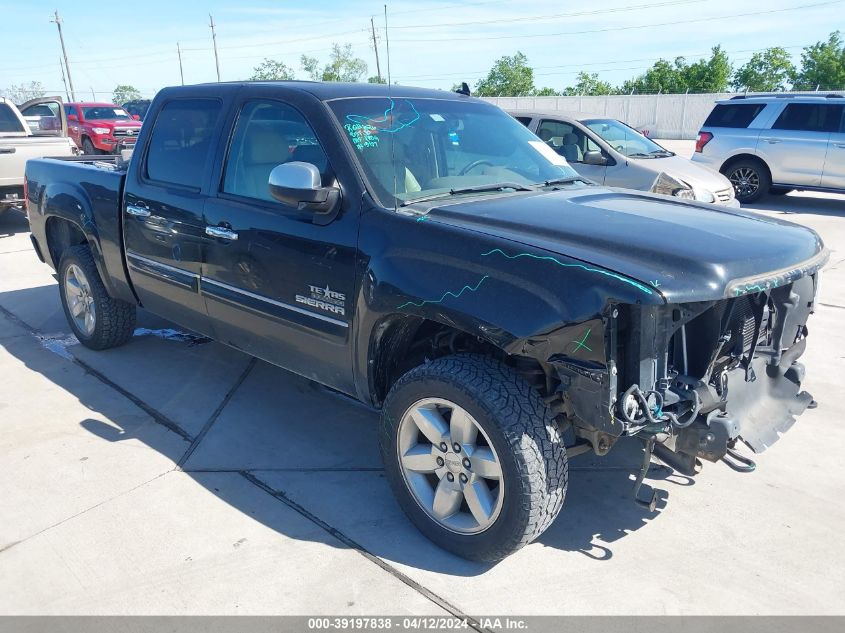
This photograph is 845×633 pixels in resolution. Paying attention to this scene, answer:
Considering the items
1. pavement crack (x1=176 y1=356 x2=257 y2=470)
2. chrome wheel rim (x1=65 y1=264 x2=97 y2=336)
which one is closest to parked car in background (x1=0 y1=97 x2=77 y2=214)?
chrome wheel rim (x1=65 y1=264 x2=97 y2=336)

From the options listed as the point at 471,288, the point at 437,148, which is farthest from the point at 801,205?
the point at 471,288

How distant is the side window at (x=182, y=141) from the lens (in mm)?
4172

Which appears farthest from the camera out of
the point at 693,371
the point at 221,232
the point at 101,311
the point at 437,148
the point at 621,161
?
the point at 621,161

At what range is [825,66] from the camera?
171ft

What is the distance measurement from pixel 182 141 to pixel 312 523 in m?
2.54

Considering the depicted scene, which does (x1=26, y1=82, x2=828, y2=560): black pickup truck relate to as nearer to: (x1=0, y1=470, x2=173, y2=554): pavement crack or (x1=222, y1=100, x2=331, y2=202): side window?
(x1=222, y1=100, x2=331, y2=202): side window

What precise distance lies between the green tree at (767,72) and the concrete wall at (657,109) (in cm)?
2047

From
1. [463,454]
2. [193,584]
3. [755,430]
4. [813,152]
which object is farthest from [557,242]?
[813,152]

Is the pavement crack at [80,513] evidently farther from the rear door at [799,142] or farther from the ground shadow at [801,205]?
the rear door at [799,142]

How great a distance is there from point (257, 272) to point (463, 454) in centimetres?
151

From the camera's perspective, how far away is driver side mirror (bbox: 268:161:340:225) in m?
3.18

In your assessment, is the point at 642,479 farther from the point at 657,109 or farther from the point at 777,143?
the point at 657,109

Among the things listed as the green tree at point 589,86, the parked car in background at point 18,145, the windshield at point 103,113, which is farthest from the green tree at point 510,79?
the parked car in background at point 18,145
